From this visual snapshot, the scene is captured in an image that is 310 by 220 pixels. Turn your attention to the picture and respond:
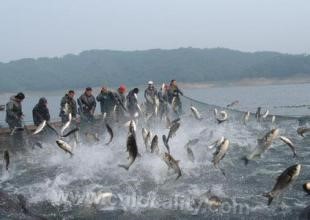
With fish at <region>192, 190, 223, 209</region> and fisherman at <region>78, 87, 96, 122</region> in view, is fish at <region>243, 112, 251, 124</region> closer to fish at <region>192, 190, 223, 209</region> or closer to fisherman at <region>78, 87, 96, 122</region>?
fisherman at <region>78, 87, 96, 122</region>

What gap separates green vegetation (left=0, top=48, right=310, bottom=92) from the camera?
144 m

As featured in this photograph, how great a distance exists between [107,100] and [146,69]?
463 feet

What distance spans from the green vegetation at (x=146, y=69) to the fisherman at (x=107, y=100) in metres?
123

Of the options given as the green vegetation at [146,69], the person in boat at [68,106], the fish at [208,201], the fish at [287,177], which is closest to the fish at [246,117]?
the person in boat at [68,106]

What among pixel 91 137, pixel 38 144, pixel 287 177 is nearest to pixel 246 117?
pixel 91 137

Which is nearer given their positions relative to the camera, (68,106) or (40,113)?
(40,113)

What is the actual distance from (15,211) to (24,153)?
8215 millimetres

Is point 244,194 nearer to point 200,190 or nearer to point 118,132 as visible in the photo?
point 200,190

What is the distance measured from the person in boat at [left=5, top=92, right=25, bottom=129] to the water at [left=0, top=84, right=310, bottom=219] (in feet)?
4.30

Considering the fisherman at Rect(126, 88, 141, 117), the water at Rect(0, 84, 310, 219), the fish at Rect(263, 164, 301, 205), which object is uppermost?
the fisherman at Rect(126, 88, 141, 117)

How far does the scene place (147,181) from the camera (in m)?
14.6

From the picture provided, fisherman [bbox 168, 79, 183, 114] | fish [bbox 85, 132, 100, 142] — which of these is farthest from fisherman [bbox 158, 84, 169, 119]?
fish [bbox 85, 132, 100, 142]

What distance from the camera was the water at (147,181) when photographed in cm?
1172

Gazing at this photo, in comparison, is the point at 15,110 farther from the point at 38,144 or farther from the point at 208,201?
the point at 208,201
